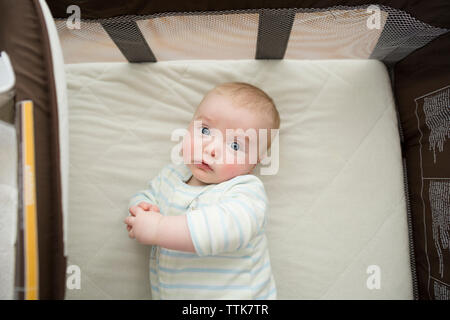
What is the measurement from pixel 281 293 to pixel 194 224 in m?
0.38

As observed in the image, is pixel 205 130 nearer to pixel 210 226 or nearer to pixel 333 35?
pixel 210 226

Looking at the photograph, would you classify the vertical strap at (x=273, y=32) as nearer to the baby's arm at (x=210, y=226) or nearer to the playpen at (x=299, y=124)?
the playpen at (x=299, y=124)

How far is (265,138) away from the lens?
0.91 m

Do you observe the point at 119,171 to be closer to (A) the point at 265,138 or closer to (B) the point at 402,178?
(A) the point at 265,138

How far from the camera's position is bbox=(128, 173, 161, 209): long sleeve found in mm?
939

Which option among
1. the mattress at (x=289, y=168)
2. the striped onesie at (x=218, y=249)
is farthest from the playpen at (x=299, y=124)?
the striped onesie at (x=218, y=249)

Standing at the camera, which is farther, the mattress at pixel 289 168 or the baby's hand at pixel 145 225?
the mattress at pixel 289 168

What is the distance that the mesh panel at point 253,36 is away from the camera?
0.88 meters

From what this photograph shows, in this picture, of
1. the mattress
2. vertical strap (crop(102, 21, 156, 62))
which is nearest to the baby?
the mattress

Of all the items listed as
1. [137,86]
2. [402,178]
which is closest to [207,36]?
[137,86]

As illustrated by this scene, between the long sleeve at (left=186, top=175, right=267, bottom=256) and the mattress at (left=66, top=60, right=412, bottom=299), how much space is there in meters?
0.22

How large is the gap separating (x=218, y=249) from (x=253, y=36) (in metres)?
0.55

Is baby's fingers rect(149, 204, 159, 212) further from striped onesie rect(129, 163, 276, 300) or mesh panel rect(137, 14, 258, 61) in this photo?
mesh panel rect(137, 14, 258, 61)

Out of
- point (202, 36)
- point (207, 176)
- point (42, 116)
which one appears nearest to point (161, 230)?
point (207, 176)
